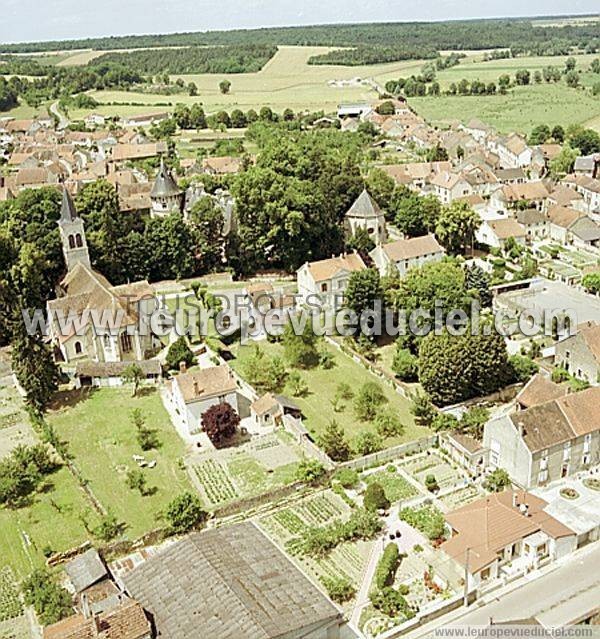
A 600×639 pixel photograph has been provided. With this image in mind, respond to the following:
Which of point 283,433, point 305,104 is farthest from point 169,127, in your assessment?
point 283,433

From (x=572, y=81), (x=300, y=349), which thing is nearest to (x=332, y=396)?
(x=300, y=349)

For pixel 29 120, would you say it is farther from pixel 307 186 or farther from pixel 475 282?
pixel 475 282

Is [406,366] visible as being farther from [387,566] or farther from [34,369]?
[34,369]

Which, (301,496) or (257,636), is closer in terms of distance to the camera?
(257,636)

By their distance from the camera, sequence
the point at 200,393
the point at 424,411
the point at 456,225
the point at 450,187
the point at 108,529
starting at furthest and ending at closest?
1. the point at 450,187
2. the point at 456,225
3. the point at 424,411
4. the point at 200,393
5. the point at 108,529

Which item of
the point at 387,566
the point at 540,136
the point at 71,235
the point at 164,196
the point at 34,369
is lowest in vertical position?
the point at 387,566

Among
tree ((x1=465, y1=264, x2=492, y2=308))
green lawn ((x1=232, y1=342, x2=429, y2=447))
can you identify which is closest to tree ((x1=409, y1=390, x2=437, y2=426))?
green lawn ((x1=232, y1=342, x2=429, y2=447))
